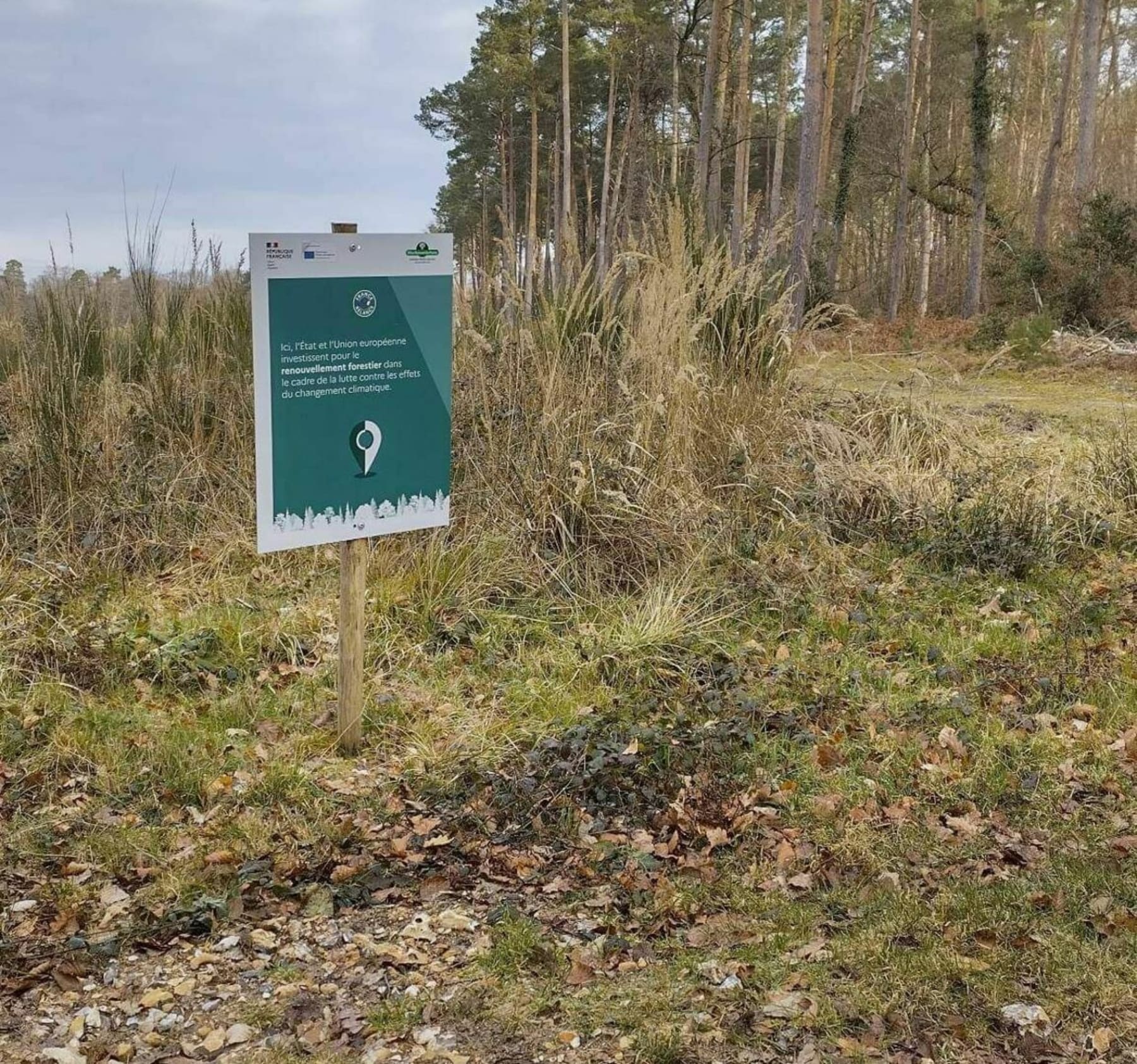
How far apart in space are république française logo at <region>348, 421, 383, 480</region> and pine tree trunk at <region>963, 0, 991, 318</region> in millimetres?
22469

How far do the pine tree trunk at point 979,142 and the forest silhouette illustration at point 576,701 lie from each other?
16049 mm

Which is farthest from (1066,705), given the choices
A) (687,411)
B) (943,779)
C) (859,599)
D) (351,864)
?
(351,864)

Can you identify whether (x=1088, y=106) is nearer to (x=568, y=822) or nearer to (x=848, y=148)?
(x=848, y=148)

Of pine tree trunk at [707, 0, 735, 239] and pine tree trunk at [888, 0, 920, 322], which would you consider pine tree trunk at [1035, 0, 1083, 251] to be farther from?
pine tree trunk at [707, 0, 735, 239]

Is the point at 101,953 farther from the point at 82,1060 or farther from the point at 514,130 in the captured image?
the point at 514,130

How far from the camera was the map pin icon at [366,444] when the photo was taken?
3.44 m


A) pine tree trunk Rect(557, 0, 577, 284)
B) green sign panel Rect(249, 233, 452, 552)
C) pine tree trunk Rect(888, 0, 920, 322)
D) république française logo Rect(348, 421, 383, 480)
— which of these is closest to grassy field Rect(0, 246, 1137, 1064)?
pine tree trunk Rect(557, 0, 577, 284)

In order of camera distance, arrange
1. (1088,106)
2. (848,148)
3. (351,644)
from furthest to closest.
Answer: (848,148) < (1088,106) < (351,644)

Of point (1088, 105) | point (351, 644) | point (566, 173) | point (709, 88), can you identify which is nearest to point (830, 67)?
point (566, 173)

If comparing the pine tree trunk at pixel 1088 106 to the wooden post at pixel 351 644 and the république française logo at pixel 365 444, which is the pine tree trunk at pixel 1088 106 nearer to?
the république française logo at pixel 365 444

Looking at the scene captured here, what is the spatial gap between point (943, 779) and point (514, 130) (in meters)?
35.4

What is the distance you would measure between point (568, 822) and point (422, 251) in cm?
199

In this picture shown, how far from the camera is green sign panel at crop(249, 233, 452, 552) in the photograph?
320cm

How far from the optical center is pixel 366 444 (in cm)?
347
